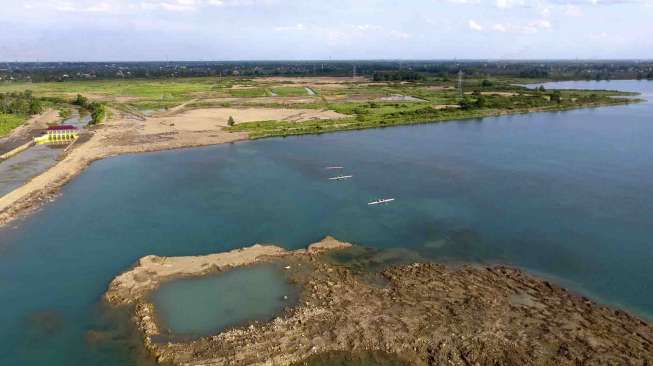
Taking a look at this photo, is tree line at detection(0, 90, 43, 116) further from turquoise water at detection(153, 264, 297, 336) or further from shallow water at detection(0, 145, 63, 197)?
turquoise water at detection(153, 264, 297, 336)

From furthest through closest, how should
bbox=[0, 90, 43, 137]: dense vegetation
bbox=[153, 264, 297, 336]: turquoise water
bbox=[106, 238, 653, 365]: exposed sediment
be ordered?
bbox=[0, 90, 43, 137]: dense vegetation → bbox=[153, 264, 297, 336]: turquoise water → bbox=[106, 238, 653, 365]: exposed sediment

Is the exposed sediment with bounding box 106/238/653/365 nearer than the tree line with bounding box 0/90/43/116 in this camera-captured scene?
Yes

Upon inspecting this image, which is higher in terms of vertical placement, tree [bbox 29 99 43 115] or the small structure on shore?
tree [bbox 29 99 43 115]

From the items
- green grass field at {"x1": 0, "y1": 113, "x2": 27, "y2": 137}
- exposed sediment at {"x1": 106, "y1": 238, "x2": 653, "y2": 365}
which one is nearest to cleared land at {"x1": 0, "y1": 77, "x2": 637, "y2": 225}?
green grass field at {"x1": 0, "y1": 113, "x2": 27, "y2": 137}

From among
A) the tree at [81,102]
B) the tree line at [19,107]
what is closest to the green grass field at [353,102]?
the tree at [81,102]

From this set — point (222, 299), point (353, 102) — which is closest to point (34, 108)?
point (353, 102)

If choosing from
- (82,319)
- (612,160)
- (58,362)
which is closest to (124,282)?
(82,319)
